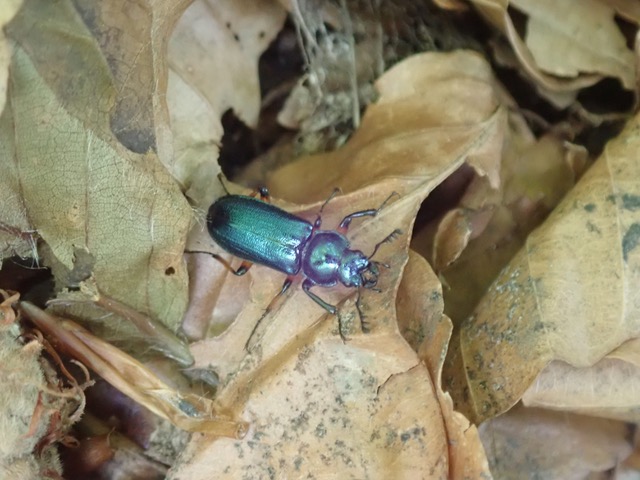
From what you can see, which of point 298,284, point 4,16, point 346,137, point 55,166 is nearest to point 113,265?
point 55,166

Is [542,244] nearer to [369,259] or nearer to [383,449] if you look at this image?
[369,259]

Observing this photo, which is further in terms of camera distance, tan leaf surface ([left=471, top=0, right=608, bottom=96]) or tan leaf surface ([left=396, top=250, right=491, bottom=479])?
tan leaf surface ([left=471, top=0, right=608, bottom=96])

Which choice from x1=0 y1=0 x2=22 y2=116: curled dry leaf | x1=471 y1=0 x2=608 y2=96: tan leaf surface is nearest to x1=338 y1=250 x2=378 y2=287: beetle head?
x1=471 y1=0 x2=608 y2=96: tan leaf surface

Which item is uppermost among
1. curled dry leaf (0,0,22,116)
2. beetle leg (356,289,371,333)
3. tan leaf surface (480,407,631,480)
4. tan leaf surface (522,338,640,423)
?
curled dry leaf (0,0,22,116)

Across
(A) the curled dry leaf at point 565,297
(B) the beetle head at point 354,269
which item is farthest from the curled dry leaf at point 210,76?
(A) the curled dry leaf at point 565,297

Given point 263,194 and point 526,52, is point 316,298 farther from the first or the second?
point 526,52

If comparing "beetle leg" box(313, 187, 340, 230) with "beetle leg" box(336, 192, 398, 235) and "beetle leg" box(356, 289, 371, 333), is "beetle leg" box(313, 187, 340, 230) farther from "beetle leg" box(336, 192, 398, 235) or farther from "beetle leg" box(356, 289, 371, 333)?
"beetle leg" box(356, 289, 371, 333)

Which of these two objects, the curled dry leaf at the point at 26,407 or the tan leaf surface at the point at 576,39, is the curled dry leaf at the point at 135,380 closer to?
the curled dry leaf at the point at 26,407
